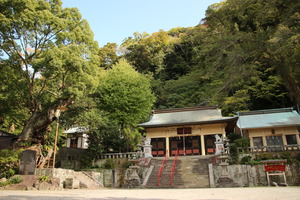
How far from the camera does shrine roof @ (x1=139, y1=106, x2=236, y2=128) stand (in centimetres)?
2080

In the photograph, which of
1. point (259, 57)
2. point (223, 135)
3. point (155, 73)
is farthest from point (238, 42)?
point (155, 73)

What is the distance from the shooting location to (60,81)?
17234 millimetres

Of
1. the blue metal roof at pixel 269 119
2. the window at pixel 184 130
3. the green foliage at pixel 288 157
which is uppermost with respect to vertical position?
the blue metal roof at pixel 269 119

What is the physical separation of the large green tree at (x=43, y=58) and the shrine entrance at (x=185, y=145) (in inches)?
394

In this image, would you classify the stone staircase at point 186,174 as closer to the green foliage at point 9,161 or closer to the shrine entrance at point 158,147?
the shrine entrance at point 158,147

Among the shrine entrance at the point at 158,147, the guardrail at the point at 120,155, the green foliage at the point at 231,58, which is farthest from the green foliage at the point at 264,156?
the guardrail at the point at 120,155

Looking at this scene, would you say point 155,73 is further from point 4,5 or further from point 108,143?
point 4,5

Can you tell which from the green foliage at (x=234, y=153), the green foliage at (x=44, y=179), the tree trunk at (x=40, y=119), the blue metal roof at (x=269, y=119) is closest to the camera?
the green foliage at (x=44, y=179)

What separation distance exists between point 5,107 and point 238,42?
56.1 ft

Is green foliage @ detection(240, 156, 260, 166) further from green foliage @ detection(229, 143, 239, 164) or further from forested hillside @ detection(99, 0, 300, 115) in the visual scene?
forested hillside @ detection(99, 0, 300, 115)

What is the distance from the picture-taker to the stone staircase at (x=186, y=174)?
1453 centimetres

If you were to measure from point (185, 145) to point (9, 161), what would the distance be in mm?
14455

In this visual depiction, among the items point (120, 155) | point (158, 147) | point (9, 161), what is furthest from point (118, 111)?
point (9, 161)

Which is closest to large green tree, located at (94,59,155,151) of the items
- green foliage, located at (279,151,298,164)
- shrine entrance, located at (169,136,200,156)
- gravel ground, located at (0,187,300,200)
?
shrine entrance, located at (169,136,200,156)
